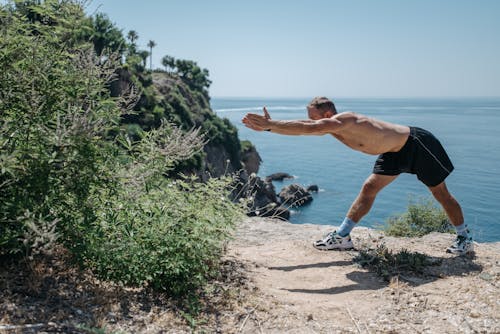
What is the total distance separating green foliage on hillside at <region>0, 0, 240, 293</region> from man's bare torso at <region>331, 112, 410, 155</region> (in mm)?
1847

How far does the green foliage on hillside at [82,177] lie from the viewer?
3248mm

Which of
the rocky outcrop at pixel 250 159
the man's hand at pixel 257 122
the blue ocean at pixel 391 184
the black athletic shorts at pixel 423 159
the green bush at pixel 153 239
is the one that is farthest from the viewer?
the rocky outcrop at pixel 250 159

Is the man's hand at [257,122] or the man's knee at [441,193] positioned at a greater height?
the man's hand at [257,122]

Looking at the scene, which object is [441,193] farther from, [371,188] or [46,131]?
[46,131]

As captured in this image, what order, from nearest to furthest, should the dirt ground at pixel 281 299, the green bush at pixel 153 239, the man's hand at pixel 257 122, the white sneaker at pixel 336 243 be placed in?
the dirt ground at pixel 281 299
the green bush at pixel 153 239
the man's hand at pixel 257 122
the white sneaker at pixel 336 243

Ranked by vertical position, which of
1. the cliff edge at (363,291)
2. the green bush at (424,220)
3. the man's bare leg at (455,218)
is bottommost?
the green bush at (424,220)

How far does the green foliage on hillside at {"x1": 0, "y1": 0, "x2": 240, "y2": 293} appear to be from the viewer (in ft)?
10.7

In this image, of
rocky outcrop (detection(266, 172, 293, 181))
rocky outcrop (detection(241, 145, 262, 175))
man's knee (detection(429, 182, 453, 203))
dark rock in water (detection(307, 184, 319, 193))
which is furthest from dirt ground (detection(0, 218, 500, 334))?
rocky outcrop (detection(266, 172, 293, 181))

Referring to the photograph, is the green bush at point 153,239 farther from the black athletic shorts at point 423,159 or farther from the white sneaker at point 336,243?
the black athletic shorts at point 423,159

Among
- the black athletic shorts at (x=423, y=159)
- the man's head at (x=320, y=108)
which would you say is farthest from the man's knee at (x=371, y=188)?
the man's head at (x=320, y=108)

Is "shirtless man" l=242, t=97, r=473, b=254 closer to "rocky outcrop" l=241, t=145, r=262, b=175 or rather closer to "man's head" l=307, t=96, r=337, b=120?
"man's head" l=307, t=96, r=337, b=120

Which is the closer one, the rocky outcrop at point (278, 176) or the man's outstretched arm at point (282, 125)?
the man's outstretched arm at point (282, 125)

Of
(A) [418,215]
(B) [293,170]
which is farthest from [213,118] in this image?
(A) [418,215]

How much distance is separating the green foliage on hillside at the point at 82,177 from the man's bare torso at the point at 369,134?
1.85 metres
